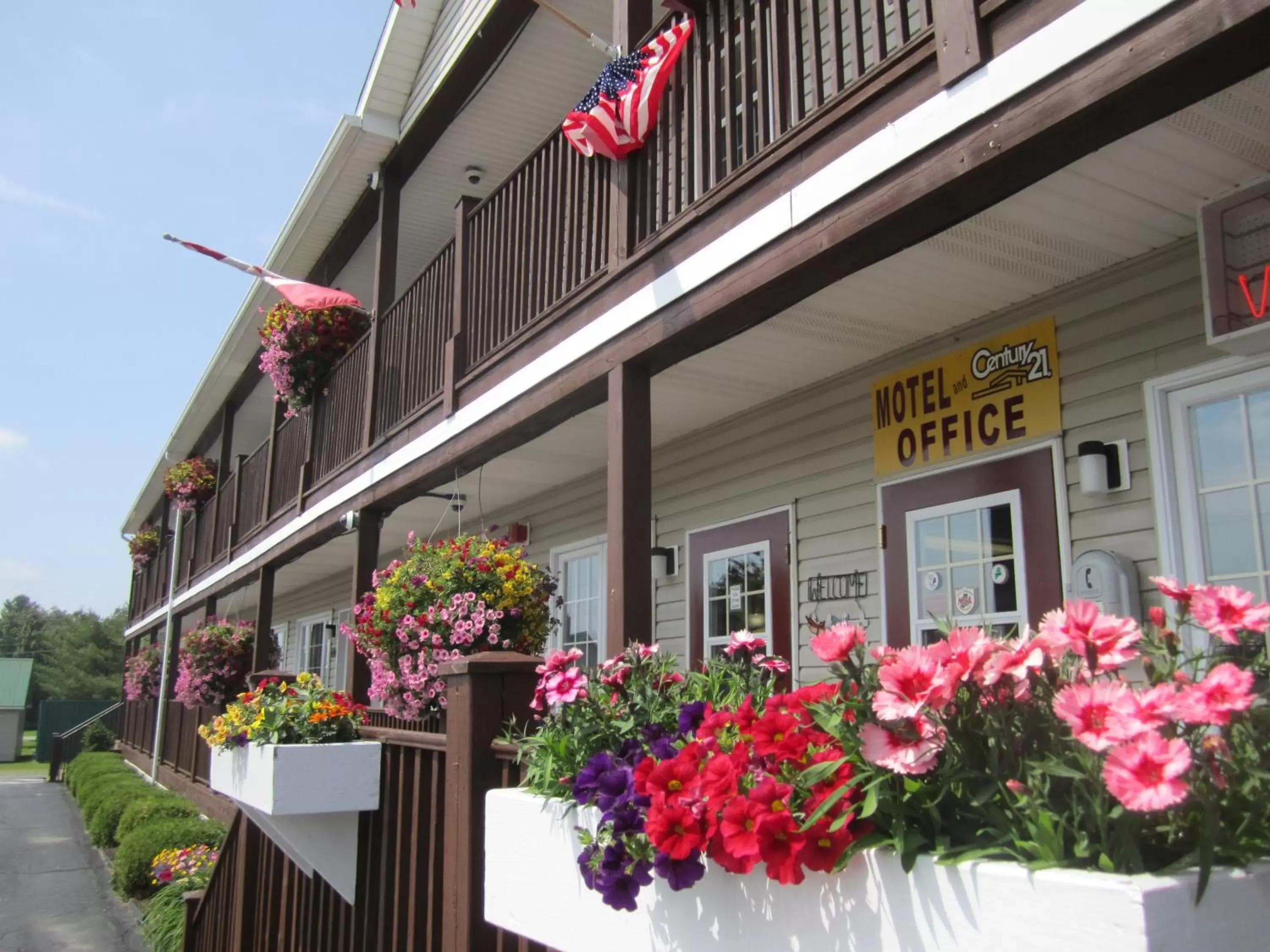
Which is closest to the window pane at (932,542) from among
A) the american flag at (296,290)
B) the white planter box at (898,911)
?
the white planter box at (898,911)

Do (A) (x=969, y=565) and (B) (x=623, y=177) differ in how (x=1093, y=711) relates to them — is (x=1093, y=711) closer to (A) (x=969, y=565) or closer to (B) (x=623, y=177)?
(A) (x=969, y=565)

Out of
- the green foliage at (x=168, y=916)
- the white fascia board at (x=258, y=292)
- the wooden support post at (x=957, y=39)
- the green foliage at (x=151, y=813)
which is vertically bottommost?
the green foliage at (x=168, y=916)

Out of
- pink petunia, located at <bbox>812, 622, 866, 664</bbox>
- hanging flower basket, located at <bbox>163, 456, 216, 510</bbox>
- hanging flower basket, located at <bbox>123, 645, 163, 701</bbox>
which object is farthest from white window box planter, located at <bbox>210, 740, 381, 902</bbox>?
hanging flower basket, located at <bbox>123, 645, 163, 701</bbox>

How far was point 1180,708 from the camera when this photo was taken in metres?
1.44

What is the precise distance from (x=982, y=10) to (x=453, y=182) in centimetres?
645

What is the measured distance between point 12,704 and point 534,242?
153 feet

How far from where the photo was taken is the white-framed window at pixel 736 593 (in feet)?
19.4

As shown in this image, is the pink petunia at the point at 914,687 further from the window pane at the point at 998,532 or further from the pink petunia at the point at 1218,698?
the window pane at the point at 998,532

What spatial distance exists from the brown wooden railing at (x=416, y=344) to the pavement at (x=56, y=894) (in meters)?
5.79

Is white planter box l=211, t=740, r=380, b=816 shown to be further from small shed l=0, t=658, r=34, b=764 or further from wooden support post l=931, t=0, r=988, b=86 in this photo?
small shed l=0, t=658, r=34, b=764

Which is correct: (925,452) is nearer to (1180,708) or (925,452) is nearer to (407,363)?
(1180,708)

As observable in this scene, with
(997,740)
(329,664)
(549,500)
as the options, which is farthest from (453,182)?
(329,664)

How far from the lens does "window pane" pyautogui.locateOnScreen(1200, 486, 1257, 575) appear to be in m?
3.51

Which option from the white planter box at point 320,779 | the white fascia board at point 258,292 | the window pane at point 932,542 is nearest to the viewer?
the white planter box at point 320,779
